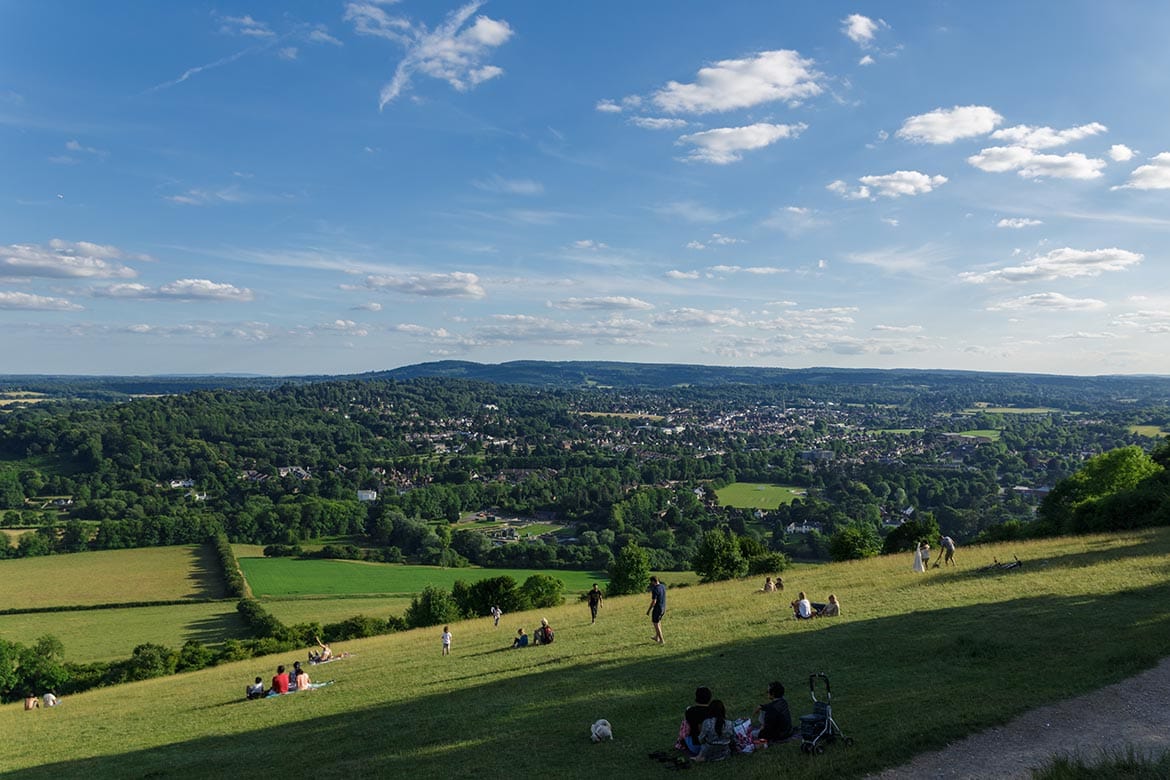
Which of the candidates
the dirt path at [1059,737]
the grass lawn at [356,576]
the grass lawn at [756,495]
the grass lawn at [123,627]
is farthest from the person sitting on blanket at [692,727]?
the grass lawn at [756,495]

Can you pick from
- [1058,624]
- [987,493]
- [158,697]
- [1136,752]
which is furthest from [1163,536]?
[987,493]

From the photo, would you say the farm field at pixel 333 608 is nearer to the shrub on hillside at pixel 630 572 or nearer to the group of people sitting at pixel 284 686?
the shrub on hillside at pixel 630 572

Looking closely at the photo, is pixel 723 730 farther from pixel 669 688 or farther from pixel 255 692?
pixel 255 692

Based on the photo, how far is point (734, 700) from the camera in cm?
1480

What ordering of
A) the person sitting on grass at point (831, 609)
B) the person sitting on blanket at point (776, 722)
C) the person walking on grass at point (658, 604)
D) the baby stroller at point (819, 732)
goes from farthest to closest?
1. the person sitting on grass at point (831, 609)
2. the person walking on grass at point (658, 604)
3. the person sitting on blanket at point (776, 722)
4. the baby stroller at point (819, 732)

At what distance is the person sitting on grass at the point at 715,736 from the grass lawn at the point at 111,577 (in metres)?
77.1

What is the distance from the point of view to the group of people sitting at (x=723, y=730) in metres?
11.6

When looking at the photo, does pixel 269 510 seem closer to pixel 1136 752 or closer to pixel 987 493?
pixel 1136 752

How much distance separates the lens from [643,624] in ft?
84.3

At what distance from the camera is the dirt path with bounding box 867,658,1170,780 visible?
9.84m

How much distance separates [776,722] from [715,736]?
48.9 inches

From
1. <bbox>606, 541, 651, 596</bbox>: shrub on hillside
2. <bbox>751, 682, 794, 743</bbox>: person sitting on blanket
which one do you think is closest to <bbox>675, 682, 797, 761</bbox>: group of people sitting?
<bbox>751, 682, 794, 743</bbox>: person sitting on blanket

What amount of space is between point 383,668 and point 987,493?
145527 millimetres

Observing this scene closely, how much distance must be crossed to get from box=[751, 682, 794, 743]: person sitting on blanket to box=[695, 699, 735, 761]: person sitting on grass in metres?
0.66
